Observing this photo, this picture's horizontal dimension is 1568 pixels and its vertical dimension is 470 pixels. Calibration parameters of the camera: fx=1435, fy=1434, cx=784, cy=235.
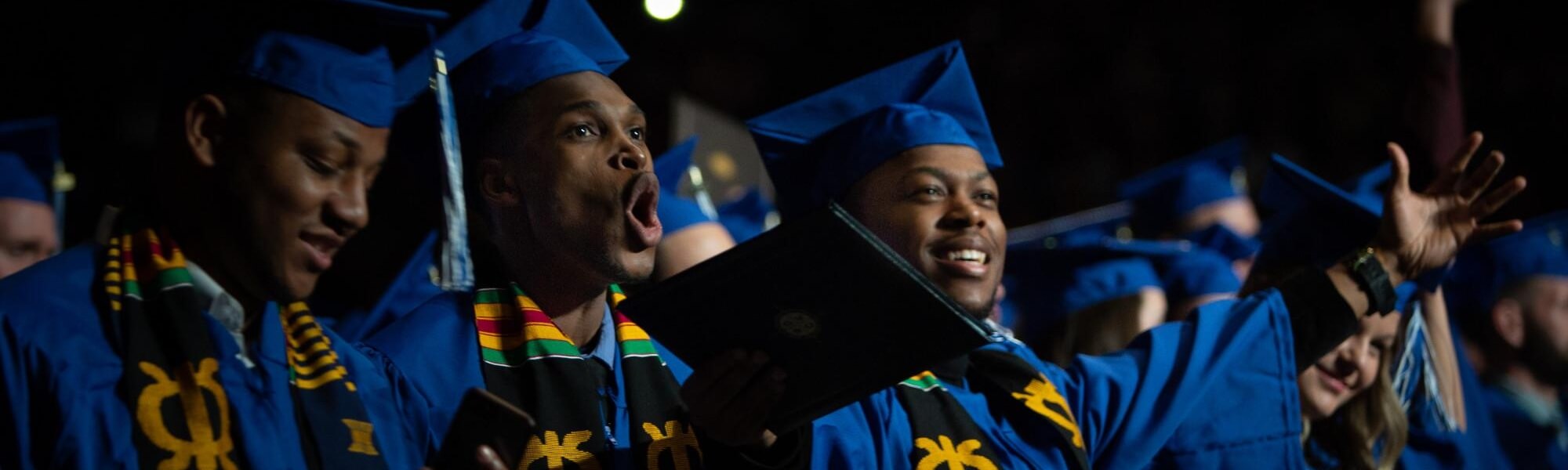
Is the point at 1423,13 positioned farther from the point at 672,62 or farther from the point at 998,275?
the point at 672,62

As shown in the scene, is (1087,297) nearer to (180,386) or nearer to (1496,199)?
(1496,199)

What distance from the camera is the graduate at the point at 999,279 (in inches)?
88.5

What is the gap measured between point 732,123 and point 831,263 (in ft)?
9.20

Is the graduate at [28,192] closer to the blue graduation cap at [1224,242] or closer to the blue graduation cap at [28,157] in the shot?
the blue graduation cap at [28,157]

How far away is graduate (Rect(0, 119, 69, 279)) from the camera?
288 centimetres

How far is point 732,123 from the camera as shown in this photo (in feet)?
13.9

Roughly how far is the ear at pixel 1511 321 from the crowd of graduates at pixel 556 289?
→ 3.30 ft

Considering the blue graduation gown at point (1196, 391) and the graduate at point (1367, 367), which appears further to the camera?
the graduate at point (1367, 367)

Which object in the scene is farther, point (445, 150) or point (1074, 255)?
point (1074, 255)

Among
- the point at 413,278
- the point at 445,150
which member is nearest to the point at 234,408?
the point at 445,150

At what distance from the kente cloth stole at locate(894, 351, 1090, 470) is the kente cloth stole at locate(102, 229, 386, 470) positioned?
0.82 meters

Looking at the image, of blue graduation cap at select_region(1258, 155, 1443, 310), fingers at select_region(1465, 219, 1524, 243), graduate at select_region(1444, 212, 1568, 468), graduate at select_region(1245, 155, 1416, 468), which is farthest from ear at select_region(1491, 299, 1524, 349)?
fingers at select_region(1465, 219, 1524, 243)

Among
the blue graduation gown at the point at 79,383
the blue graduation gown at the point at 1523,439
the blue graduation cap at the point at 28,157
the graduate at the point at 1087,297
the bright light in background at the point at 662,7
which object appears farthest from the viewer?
the blue graduation gown at the point at 1523,439

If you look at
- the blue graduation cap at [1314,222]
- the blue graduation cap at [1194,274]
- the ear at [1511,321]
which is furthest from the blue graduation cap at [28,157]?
the ear at [1511,321]
